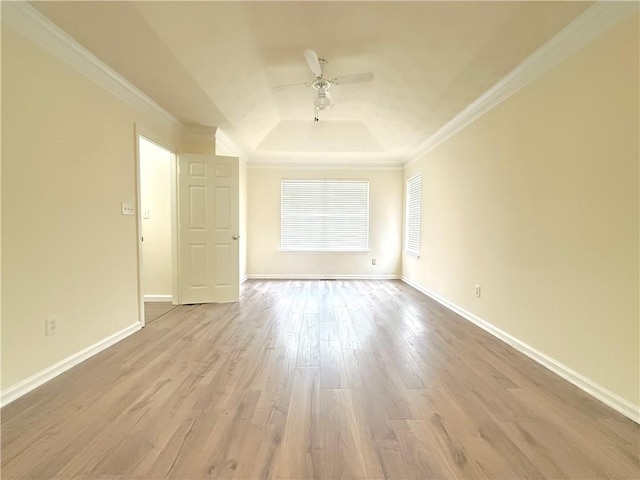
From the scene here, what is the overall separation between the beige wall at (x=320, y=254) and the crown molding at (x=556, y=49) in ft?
8.95

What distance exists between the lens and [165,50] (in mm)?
2248

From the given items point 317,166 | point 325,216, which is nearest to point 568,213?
point 325,216

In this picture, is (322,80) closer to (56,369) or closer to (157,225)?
(157,225)

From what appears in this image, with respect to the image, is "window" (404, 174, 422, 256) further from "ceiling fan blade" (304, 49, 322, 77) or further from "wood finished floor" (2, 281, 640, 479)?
"ceiling fan blade" (304, 49, 322, 77)

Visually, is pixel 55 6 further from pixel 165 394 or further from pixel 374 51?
pixel 165 394

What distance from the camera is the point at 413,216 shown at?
5383mm

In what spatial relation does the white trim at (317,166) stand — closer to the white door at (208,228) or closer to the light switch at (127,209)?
the white door at (208,228)

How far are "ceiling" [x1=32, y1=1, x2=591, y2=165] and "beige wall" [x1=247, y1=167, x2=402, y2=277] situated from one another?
2114mm

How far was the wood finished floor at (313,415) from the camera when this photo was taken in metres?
1.28

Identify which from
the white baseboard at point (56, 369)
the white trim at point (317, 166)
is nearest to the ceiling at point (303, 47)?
the white trim at point (317, 166)

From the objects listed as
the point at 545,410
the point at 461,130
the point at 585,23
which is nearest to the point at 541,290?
the point at 545,410

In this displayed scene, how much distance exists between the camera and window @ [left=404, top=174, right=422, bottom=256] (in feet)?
16.7

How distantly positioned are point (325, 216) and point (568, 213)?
4344mm

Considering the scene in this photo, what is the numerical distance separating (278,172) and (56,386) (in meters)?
4.75
